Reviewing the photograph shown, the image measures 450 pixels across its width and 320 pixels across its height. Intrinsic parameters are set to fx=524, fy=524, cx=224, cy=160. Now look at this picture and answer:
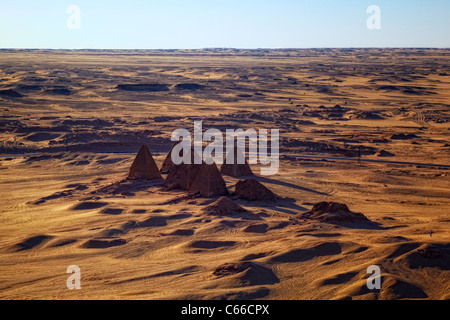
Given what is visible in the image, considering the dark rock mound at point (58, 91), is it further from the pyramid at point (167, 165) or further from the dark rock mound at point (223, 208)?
the dark rock mound at point (223, 208)

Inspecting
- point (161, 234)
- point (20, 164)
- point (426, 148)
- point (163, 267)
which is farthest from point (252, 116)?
point (163, 267)

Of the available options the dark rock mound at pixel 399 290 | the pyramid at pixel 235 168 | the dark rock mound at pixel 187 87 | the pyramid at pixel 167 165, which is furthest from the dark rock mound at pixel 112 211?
the dark rock mound at pixel 187 87

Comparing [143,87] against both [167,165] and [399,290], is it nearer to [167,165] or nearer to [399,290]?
[167,165]

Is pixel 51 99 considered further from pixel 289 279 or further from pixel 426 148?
pixel 289 279

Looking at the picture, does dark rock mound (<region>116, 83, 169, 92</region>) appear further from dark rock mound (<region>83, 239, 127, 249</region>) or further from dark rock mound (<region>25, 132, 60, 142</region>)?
dark rock mound (<region>83, 239, 127, 249</region>)

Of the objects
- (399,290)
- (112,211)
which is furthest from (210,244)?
(399,290)

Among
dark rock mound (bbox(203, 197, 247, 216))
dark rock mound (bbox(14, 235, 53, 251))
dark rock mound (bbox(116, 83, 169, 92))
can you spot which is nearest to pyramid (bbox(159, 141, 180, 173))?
dark rock mound (bbox(203, 197, 247, 216))
